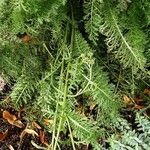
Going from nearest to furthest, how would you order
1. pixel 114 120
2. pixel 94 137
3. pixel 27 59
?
1. pixel 94 137
2. pixel 114 120
3. pixel 27 59

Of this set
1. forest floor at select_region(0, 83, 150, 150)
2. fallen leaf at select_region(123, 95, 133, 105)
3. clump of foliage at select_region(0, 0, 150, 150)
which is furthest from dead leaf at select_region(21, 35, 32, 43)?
fallen leaf at select_region(123, 95, 133, 105)

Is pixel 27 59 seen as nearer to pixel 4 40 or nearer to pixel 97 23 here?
pixel 4 40

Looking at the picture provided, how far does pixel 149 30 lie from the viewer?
202cm

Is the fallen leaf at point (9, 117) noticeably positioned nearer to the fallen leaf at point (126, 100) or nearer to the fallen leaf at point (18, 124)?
the fallen leaf at point (18, 124)

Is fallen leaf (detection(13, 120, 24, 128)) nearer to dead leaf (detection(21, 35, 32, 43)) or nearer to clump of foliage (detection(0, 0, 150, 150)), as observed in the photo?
clump of foliage (detection(0, 0, 150, 150))

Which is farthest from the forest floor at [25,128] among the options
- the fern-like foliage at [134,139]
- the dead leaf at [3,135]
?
the fern-like foliage at [134,139]

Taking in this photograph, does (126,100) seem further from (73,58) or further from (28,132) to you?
(28,132)

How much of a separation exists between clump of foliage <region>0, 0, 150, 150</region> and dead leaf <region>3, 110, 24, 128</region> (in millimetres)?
86

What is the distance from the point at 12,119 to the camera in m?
2.21

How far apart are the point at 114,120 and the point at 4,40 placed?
662 mm

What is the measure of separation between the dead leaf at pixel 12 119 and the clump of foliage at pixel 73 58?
0.09 m

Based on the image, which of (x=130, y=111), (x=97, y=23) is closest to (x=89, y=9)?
(x=97, y=23)

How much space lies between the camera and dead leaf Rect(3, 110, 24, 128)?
7.19 feet

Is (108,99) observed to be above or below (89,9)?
below
